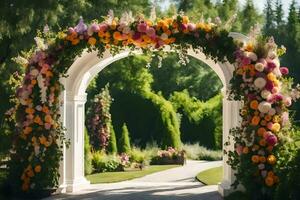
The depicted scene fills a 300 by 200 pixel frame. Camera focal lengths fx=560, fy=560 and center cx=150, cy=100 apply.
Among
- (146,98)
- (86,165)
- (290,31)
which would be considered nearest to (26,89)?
(86,165)

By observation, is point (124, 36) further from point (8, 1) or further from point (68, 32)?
point (8, 1)

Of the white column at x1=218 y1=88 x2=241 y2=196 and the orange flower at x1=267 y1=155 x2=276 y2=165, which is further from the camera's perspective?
the white column at x1=218 y1=88 x2=241 y2=196

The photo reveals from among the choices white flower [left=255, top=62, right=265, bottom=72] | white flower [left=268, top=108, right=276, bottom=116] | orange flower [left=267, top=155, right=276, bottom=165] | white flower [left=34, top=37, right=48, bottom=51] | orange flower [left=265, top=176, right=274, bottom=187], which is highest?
white flower [left=34, top=37, right=48, bottom=51]

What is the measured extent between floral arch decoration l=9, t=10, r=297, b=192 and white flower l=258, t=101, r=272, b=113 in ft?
0.05

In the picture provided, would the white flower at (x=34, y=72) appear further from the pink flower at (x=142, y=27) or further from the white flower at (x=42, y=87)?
the pink flower at (x=142, y=27)

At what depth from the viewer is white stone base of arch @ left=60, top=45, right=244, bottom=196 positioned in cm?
1025

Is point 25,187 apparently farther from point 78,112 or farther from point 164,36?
point 164,36

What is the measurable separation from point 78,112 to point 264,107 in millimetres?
3900

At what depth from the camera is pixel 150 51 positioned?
10.1 meters

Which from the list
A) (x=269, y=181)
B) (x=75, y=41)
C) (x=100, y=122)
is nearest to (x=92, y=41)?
(x=75, y=41)

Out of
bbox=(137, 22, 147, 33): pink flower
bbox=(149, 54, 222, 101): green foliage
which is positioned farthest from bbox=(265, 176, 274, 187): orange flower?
bbox=(149, 54, 222, 101): green foliage

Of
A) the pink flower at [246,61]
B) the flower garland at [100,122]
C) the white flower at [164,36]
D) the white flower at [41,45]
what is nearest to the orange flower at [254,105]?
the pink flower at [246,61]

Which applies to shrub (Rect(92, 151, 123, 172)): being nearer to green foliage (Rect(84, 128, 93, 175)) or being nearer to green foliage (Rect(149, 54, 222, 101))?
green foliage (Rect(84, 128, 93, 175))

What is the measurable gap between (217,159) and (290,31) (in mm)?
19846
